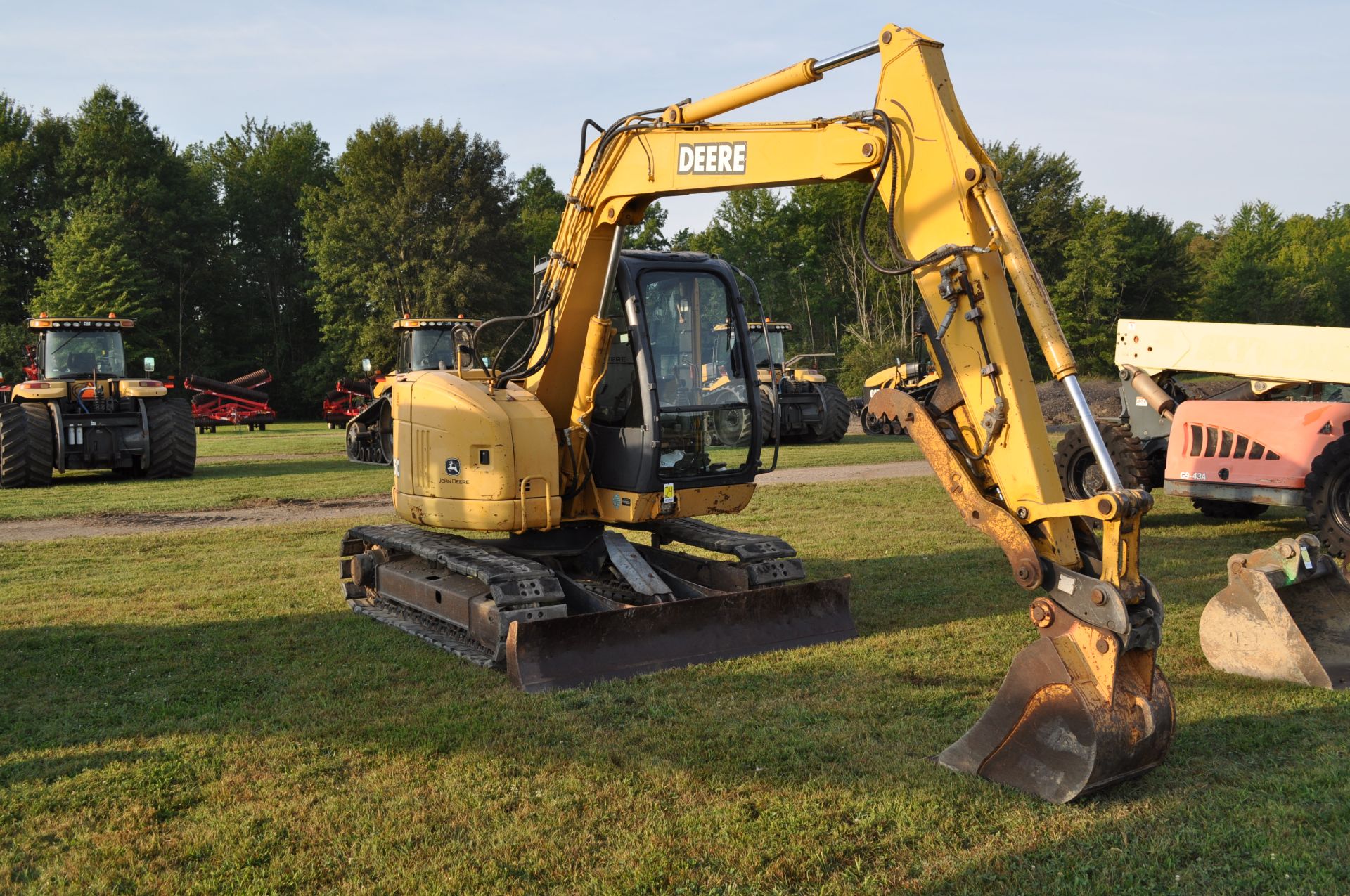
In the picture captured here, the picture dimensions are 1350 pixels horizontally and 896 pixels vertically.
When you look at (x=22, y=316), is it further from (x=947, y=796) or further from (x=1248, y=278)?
(x=1248, y=278)

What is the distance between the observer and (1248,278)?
168ft

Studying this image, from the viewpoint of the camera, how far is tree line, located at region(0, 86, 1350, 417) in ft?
143

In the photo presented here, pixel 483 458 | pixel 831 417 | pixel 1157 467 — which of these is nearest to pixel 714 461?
pixel 483 458

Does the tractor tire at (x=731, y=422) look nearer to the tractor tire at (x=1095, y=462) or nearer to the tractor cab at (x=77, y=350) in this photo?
the tractor tire at (x=1095, y=462)

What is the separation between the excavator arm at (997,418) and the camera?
4.48 meters

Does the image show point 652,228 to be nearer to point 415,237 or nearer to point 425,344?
point 415,237

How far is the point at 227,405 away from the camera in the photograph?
118 ft

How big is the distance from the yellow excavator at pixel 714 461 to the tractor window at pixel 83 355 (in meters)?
13.3

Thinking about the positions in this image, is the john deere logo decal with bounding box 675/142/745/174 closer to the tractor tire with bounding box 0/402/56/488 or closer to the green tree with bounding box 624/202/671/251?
the tractor tire with bounding box 0/402/56/488

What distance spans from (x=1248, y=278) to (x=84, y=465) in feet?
163

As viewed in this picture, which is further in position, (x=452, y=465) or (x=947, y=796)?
(x=452, y=465)

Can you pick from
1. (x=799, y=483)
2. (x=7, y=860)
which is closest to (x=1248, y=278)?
(x=799, y=483)

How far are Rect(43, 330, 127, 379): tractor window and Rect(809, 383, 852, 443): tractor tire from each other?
1447 cm

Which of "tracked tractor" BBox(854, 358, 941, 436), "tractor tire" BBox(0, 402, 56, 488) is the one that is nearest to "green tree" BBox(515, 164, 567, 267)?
"tracked tractor" BBox(854, 358, 941, 436)
